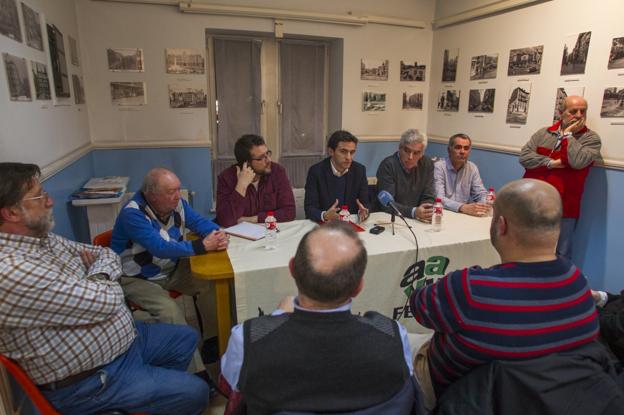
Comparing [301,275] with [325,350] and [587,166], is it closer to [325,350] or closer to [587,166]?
[325,350]

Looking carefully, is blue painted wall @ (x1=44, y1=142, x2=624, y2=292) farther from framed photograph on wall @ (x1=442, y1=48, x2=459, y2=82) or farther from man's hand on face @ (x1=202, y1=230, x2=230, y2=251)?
man's hand on face @ (x1=202, y1=230, x2=230, y2=251)

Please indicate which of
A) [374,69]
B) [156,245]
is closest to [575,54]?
[374,69]

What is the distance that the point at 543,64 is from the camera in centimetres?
359

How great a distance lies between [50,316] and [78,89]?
3006 mm

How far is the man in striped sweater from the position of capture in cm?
105

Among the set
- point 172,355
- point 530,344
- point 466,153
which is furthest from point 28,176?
point 466,153

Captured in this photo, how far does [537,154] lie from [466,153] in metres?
0.74

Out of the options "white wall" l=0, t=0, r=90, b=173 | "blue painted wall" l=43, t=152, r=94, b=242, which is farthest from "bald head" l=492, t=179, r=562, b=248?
"blue painted wall" l=43, t=152, r=94, b=242

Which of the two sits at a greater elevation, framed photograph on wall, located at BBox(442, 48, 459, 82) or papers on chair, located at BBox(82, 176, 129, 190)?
framed photograph on wall, located at BBox(442, 48, 459, 82)

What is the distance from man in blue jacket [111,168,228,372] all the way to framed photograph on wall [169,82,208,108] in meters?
2.35

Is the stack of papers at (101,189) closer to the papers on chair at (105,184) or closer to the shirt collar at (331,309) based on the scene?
the papers on chair at (105,184)

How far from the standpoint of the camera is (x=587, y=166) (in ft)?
10.1

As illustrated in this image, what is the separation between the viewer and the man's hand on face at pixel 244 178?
2547mm

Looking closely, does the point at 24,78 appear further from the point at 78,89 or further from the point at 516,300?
the point at 516,300
